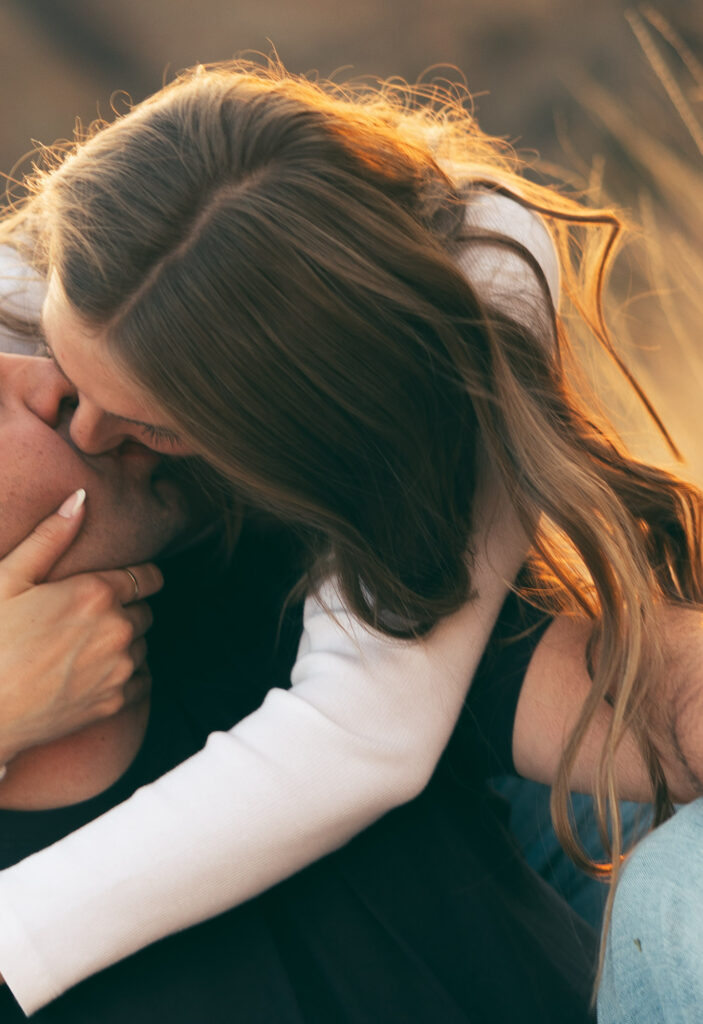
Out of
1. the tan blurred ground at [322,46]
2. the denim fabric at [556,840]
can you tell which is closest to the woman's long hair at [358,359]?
the denim fabric at [556,840]

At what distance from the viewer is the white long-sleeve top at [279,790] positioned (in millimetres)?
1047

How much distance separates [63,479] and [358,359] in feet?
1.77

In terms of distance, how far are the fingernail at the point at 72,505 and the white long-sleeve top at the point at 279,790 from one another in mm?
409

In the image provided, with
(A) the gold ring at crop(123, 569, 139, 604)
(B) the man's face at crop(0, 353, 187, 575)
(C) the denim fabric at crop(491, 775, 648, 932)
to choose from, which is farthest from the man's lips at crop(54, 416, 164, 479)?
(C) the denim fabric at crop(491, 775, 648, 932)

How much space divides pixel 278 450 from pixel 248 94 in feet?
1.56

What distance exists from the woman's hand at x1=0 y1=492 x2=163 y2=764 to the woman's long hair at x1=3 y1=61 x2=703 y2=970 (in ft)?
1.14

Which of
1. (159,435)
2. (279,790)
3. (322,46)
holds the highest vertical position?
(322,46)

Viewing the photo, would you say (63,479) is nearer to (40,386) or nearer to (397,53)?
(40,386)

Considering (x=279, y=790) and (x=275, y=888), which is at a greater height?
(x=279, y=790)

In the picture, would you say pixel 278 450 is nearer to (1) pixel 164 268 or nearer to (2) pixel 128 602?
(1) pixel 164 268

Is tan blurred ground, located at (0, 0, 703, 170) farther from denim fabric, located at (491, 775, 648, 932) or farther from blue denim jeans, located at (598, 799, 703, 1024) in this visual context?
blue denim jeans, located at (598, 799, 703, 1024)

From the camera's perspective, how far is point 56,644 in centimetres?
132

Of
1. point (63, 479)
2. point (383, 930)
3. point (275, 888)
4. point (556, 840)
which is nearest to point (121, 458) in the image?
point (63, 479)

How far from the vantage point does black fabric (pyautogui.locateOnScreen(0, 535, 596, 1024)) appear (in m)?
1.15
